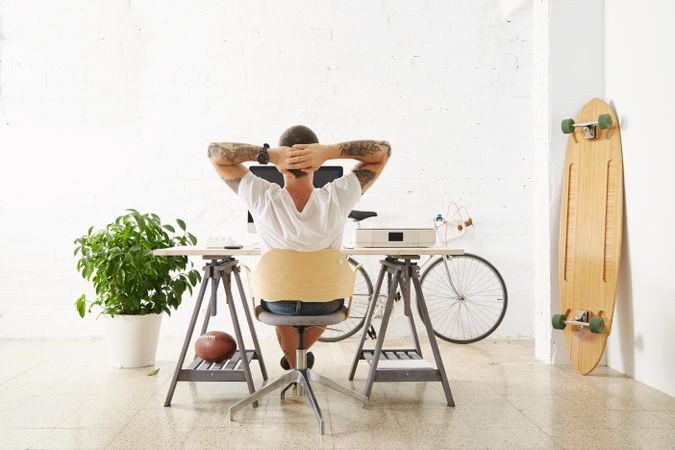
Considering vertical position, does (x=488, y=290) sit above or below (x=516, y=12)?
below

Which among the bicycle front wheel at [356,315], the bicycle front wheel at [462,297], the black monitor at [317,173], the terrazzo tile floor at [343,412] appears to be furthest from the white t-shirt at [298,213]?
the bicycle front wheel at [462,297]

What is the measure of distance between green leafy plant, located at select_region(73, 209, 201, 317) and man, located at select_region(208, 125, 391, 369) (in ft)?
3.90

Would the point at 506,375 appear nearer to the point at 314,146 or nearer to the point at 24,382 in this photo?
the point at 314,146

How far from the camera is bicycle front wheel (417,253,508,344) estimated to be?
15.6 ft

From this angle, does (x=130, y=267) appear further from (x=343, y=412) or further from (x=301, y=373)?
(x=343, y=412)

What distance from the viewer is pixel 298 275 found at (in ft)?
8.60

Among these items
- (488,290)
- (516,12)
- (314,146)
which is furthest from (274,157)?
(516,12)

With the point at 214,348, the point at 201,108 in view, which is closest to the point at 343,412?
the point at 214,348

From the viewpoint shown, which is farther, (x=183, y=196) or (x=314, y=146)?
(x=183, y=196)

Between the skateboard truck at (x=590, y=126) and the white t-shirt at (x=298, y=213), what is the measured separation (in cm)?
163

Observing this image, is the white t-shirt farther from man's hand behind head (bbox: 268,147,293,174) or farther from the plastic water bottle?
the plastic water bottle

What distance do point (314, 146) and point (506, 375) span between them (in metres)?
1.78

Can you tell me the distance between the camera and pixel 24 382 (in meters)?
3.40

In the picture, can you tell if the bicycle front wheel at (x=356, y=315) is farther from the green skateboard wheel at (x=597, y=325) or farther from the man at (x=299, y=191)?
the man at (x=299, y=191)
